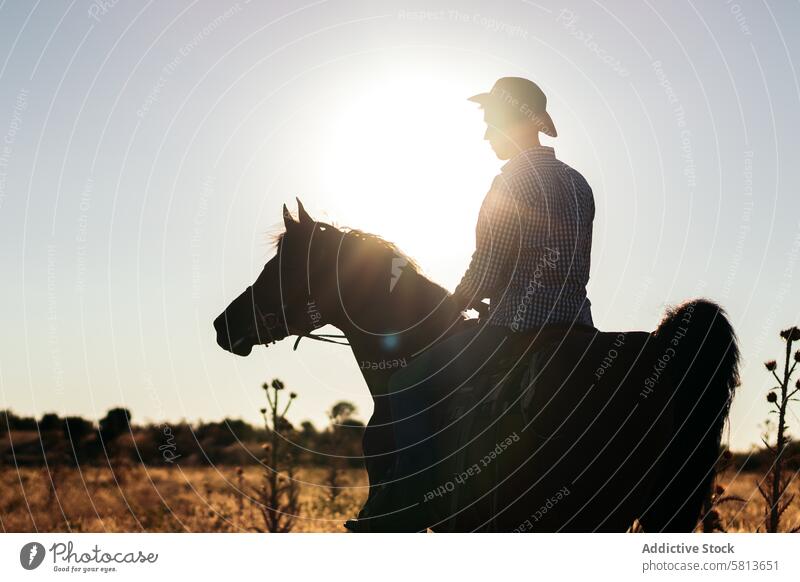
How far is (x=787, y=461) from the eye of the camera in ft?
36.5

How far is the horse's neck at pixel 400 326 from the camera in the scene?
8875mm

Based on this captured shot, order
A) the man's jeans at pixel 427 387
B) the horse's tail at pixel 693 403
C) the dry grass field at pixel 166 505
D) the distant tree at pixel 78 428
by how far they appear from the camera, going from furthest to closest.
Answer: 1. the distant tree at pixel 78 428
2. the dry grass field at pixel 166 505
3. the man's jeans at pixel 427 387
4. the horse's tail at pixel 693 403

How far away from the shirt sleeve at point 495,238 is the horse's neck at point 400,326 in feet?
2.25

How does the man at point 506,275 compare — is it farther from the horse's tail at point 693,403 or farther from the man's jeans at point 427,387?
the horse's tail at point 693,403

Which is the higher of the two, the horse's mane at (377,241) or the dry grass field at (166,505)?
the horse's mane at (377,241)

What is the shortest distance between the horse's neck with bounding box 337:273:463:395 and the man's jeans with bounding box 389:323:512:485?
1.06 ft

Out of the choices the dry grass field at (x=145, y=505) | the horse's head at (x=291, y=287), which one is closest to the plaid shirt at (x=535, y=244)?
the horse's head at (x=291, y=287)

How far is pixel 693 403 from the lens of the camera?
24.7 feet

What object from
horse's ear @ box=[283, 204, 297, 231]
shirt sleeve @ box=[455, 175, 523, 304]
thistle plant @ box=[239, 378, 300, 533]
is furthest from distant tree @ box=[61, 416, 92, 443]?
shirt sleeve @ box=[455, 175, 523, 304]

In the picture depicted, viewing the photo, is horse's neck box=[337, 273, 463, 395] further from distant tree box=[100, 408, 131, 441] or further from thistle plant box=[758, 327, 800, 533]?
distant tree box=[100, 408, 131, 441]

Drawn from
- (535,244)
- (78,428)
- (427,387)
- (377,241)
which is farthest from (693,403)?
(78,428)
